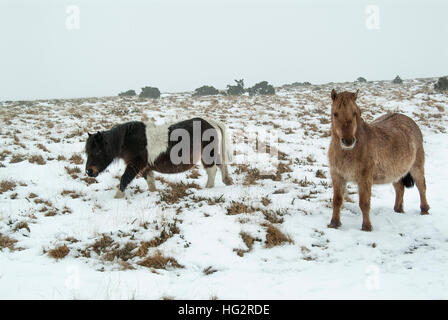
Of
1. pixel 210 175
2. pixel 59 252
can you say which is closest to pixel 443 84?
pixel 210 175

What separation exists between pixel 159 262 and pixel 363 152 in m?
3.51

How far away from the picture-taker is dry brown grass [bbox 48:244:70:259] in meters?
4.23

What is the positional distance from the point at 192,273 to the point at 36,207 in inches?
163

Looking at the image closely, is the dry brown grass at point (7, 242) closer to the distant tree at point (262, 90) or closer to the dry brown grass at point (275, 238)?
the dry brown grass at point (275, 238)

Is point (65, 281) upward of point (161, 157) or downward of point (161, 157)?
downward

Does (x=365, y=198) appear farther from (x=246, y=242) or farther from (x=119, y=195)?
(x=119, y=195)

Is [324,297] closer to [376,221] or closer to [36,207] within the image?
[376,221]

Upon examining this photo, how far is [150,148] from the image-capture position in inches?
276

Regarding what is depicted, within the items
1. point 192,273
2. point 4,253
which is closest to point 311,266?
point 192,273

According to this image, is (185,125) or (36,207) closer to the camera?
(36,207)

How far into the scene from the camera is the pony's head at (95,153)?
277 inches

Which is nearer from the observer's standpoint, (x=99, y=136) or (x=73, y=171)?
(x=99, y=136)
